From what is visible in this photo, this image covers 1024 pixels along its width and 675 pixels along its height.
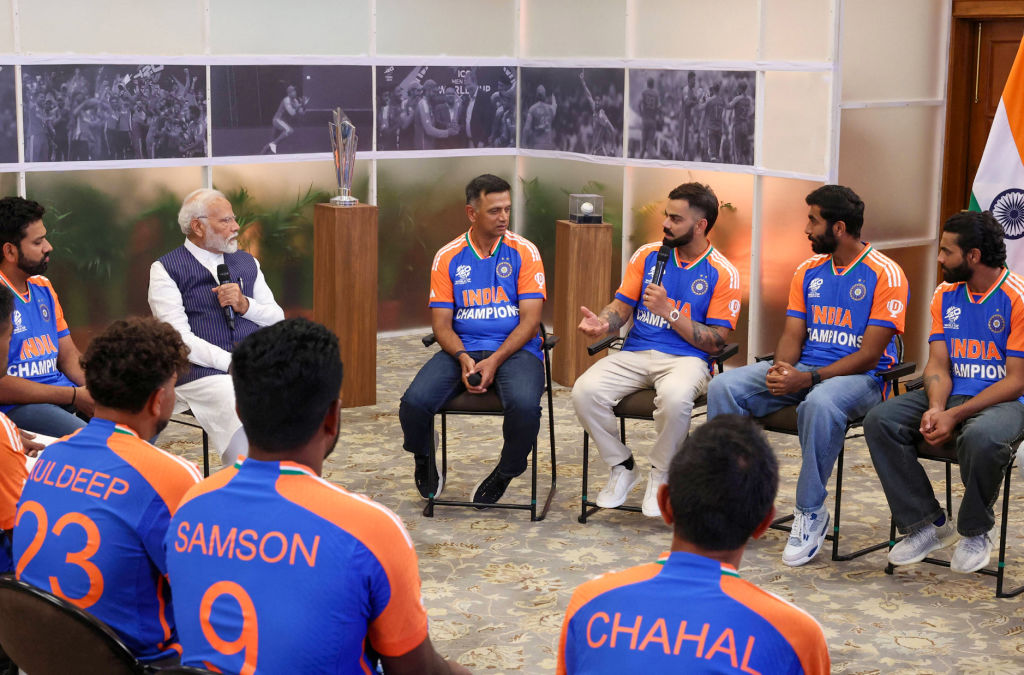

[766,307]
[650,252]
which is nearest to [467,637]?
[650,252]

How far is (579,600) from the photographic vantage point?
1828 millimetres

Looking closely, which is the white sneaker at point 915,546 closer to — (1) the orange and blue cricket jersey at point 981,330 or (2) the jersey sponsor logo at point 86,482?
(1) the orange and blue cricket jersey at point 981,330

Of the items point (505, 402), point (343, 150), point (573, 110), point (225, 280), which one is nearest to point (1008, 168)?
point (505, 402)

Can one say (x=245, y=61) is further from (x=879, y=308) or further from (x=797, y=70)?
(x=879, y=308)

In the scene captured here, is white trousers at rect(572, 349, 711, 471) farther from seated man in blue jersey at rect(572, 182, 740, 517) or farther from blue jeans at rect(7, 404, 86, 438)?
blue jeans at rect(7, 404, 86, 438)

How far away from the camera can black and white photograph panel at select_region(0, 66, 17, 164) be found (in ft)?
21.0

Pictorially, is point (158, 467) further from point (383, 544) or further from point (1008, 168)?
point (1008, 168)

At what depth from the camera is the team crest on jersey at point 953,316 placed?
13.7 feet

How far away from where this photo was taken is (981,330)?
4113mm

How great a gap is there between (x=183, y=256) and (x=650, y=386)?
187cm

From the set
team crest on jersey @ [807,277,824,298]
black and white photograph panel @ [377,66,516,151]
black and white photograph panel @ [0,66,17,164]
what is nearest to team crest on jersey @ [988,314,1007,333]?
team crest on jersey @ [807,277,824,298]

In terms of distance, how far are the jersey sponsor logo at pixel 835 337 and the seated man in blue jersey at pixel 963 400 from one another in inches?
11.3

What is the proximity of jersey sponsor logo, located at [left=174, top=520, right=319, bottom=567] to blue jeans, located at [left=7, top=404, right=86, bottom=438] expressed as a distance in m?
2.31

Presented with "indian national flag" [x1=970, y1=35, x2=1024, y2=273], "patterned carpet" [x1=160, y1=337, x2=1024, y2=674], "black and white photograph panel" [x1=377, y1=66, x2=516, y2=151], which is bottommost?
"patterned carpet" [x1=160, y1=337, x2=1024, y2=674]
